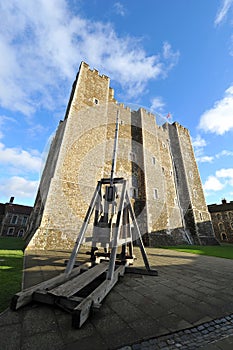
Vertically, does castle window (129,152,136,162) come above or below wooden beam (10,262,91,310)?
above

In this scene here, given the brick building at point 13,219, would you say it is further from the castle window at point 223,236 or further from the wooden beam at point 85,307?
the castle window at point 223,236

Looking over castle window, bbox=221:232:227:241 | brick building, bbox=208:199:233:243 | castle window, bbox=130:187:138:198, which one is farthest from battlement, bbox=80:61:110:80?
castle window, bbox=221:232:227:241

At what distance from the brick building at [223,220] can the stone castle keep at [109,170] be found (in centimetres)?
1463

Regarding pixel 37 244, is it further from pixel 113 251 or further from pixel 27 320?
pixel 27 320

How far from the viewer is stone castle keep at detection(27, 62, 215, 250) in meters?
10.0

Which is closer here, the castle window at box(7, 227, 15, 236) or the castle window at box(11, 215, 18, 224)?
the castle window at box(7, 227, 15, 236)

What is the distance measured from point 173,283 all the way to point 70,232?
721 cm

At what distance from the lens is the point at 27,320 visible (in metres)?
1.99

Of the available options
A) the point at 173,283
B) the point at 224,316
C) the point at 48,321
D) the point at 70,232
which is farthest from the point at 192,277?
the point at 70,232

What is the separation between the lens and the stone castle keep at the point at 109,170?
32.8 feet

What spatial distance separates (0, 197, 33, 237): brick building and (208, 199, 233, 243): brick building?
38.3 meters

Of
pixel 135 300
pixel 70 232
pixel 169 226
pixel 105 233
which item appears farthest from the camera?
pixel 169 226

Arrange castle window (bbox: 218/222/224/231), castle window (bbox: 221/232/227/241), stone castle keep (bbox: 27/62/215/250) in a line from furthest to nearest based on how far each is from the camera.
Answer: castle window (bbox: 218/222/224/231)
castle window (bbox: 221/232/227/241)
stone castle keep (bbox: 27/62/215/250)

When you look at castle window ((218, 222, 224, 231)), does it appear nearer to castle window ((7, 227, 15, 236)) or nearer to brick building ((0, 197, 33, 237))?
brick building ((0, 197, 33, 237))
